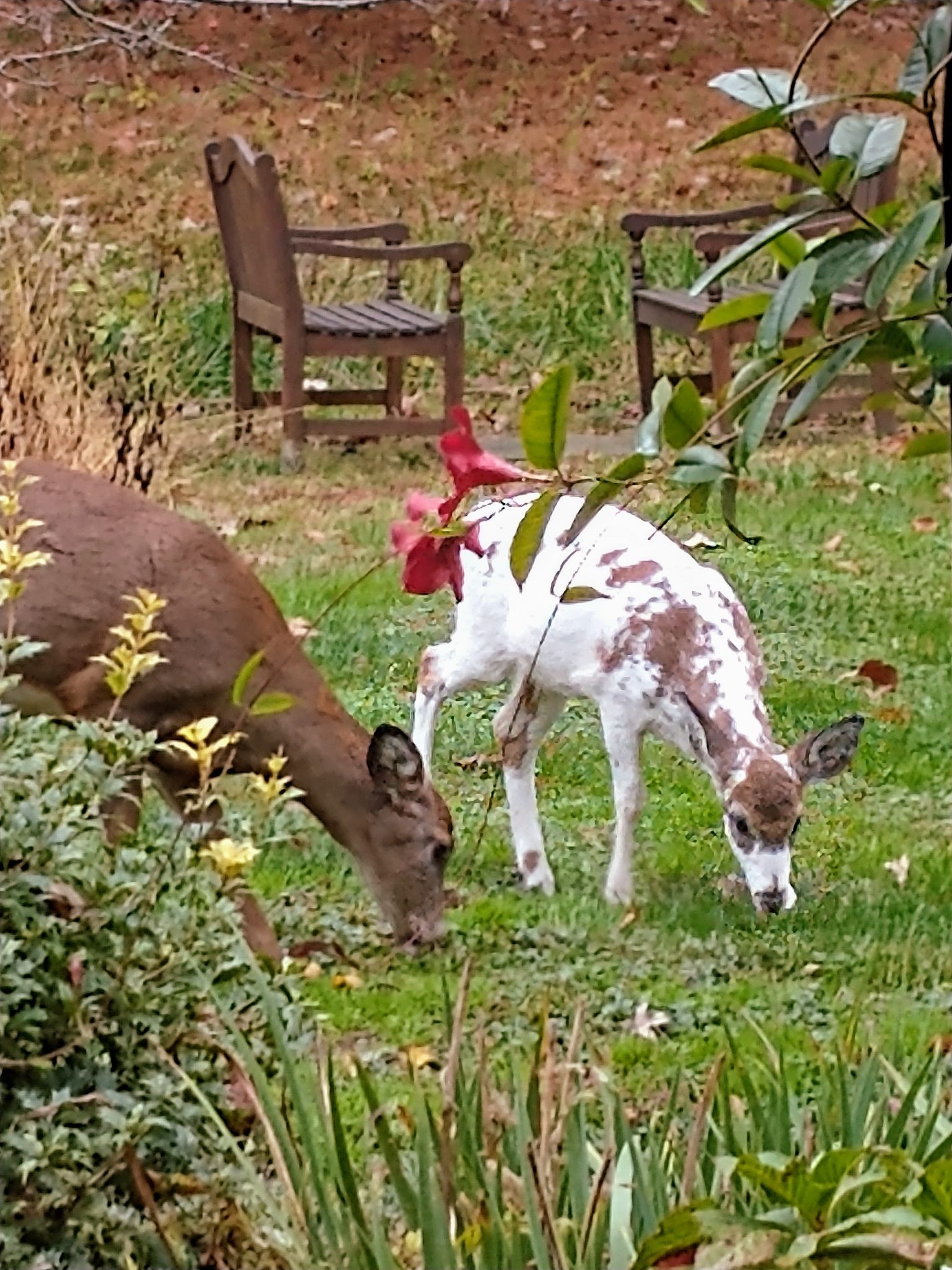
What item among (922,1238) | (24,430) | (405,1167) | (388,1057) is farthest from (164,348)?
(922,1238)

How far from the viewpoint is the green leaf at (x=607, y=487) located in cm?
187

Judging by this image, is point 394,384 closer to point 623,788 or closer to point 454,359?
point 454,359

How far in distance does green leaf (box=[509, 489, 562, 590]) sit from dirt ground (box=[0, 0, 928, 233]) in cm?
1495

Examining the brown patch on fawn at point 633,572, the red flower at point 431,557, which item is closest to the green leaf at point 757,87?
the red flower at point 431,557

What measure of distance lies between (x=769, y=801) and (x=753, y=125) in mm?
3677

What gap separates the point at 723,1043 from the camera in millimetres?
4703

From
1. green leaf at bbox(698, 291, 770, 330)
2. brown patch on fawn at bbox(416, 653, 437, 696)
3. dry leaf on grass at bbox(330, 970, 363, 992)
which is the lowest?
dry leaf on grass at bbox(330, 970, 363, 992)

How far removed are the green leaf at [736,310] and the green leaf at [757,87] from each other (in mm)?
163

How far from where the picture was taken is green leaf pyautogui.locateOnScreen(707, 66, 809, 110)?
193 cm

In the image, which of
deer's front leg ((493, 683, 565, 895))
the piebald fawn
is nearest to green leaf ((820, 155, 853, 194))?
the piebald fawn

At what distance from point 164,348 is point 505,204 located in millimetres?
6265

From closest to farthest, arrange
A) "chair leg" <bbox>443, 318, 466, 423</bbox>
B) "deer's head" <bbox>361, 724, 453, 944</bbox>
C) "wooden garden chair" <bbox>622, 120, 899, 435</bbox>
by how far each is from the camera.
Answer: "deer's head" <bbox>361, 724, 453, 944</bbox> < "wooden garden chair" <bbox>622, 120, 899, 435</bbox> < "chair leg" <bbox>443, 318, 466, 423</bbox>

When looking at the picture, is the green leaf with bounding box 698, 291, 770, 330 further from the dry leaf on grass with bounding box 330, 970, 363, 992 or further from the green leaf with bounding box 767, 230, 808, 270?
the dry leaf on grass with bounding box 330, 970, 363, 992

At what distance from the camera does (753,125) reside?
5.95 ft
